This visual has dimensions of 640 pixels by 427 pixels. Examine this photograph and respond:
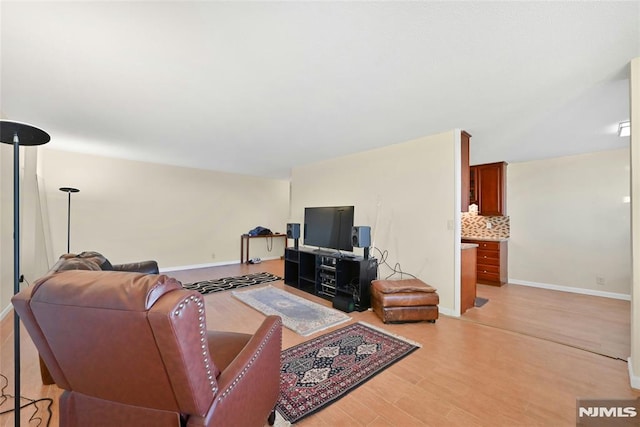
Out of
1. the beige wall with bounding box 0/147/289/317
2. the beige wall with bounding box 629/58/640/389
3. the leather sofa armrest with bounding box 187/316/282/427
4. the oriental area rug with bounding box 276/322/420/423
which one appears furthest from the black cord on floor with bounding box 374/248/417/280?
the beige wall with bounding box 0/147/289/317

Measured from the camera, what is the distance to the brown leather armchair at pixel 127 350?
78cm

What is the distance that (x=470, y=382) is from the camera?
6.17 ft

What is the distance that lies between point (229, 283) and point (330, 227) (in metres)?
2.14

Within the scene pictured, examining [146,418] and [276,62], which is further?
[276,62]

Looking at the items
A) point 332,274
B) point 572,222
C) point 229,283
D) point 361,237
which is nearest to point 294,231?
point 332,274

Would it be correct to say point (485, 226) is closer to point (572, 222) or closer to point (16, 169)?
point (572, 222)

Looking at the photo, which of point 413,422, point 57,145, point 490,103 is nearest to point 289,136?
point 490,103

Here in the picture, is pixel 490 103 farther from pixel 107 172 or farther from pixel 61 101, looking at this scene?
pixel 107 172

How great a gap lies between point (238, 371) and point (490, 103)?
119 inches

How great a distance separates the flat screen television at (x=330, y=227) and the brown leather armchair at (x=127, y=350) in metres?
3.00

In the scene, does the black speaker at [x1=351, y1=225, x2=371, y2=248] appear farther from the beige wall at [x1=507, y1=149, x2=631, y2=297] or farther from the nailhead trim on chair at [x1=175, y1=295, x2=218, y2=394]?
the beige wall at [x1=507, y1=149, x2=631, y2=297]

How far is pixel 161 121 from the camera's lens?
302cm

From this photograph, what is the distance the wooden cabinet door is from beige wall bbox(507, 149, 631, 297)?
1.02 ft

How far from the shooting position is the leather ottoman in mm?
2906
